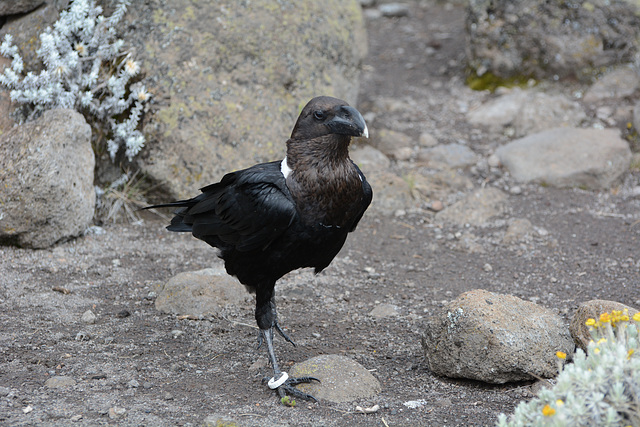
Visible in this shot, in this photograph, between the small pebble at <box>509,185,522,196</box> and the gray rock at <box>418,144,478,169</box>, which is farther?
the gray rock at <box>418,144,478,169</box>

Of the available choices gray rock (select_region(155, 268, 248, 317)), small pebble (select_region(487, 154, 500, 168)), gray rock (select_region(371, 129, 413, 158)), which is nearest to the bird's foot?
gray rock (select_region(155, 268, 248, 317))

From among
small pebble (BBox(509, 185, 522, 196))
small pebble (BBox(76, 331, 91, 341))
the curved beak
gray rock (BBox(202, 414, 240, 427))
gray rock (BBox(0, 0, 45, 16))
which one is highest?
gray rock (BBox(0, 0, 45, 16))

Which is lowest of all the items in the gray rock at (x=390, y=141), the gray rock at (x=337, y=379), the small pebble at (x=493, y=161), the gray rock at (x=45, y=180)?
the small pebble at (x=493, y=161)

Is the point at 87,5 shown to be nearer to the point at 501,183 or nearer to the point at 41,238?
the point at 41,238

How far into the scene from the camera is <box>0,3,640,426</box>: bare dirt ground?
3.41 meters

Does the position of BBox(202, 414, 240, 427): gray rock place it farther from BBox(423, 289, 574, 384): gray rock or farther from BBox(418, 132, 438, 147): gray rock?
BBox(418, 132, 438, 147): gray rock

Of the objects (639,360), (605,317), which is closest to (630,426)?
(639,360)

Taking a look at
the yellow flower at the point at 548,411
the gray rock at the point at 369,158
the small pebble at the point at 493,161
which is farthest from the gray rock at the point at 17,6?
the yellow flower at the point at 548,411

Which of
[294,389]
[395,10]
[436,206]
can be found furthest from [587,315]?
[395,10]

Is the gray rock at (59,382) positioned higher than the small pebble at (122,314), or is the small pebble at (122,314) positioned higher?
the gray rock at (59,382)

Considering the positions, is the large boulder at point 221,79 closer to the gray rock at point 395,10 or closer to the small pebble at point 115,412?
the small pebble at point 115,412

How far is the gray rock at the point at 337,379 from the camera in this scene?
11.7 ft

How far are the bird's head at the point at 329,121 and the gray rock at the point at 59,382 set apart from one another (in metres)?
1.80

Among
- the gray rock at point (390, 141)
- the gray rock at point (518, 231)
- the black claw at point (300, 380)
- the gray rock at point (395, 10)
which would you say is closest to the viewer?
the black claw at point (300, 380)
